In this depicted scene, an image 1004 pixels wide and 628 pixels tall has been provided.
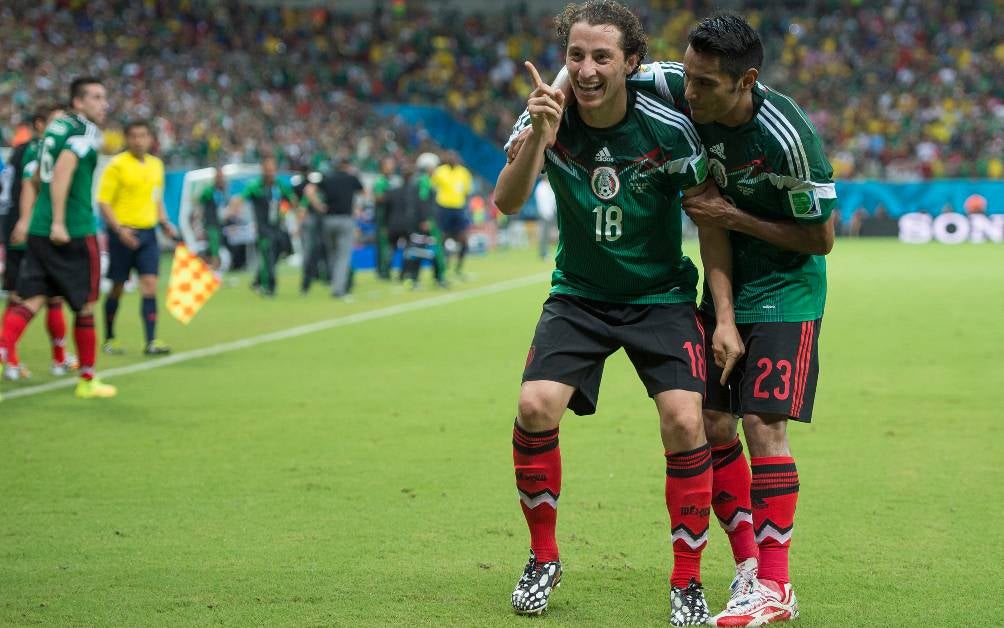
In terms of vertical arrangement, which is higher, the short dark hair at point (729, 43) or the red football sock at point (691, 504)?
the short dark hair at point (729, 43)

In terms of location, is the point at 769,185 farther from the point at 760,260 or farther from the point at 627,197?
the point at 627,197

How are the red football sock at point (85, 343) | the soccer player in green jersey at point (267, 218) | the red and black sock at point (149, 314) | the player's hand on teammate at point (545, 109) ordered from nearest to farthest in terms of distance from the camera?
the player's hand on teammate at point (545, 109), the red football sock at point (85, 343), the red and black sock at point (149, 314), the soccer player in green jersey at point (267, 218)

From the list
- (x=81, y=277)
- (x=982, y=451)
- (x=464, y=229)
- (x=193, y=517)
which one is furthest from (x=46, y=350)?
(x=464, y=229)

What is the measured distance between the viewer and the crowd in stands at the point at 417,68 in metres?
31.6

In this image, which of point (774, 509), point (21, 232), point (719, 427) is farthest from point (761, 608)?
point (21, 232)

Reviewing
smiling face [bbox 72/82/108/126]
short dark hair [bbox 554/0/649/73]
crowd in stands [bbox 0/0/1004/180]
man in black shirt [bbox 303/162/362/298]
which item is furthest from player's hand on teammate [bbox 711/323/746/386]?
crowd in stands [bbox 0/0/1004/180]

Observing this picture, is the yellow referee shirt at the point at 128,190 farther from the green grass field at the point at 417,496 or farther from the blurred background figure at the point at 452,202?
the blurred background figure at the point at 452,202

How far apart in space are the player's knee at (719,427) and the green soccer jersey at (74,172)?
6.02m

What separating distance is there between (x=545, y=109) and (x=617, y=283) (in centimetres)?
77

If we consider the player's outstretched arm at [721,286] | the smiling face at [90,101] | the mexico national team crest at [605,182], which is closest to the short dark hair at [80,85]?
the smiling face at [90,101]

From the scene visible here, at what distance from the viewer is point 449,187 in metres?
22.3

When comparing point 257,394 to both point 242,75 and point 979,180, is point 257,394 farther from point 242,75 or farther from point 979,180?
point 242,75

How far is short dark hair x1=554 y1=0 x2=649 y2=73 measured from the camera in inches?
166

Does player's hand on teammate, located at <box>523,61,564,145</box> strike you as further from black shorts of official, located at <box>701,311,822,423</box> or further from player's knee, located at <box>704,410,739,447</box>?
player's knee, located at <box>704,410,739,447</box>
